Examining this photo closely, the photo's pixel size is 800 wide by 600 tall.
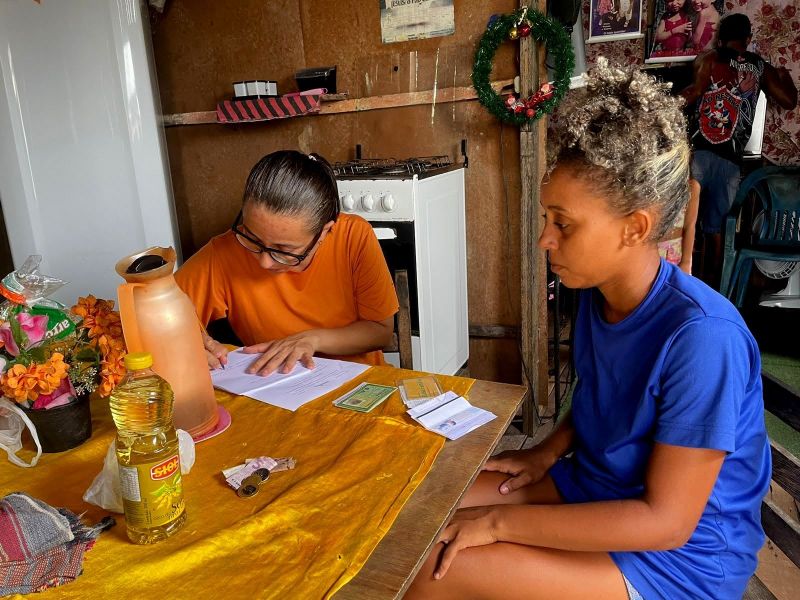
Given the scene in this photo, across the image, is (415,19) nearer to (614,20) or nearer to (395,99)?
(395,99)

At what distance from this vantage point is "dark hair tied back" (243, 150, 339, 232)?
5.21 ft

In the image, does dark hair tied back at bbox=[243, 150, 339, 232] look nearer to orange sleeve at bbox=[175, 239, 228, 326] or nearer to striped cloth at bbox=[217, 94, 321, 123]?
orange sleeve at bbox=[175, 239, 228, 326]

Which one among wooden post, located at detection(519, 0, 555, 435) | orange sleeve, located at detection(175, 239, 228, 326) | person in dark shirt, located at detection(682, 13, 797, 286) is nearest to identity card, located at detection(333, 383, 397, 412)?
orange sleeve, located at detection(175, 239, 228, 326)

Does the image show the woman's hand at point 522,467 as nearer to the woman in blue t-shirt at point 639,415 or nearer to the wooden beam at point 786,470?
the woman in blue t-shirt at point 639,415

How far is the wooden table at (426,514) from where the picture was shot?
0.74 meters

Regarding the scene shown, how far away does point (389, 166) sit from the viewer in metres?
2.87

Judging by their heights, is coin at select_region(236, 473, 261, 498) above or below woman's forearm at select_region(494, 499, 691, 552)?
above

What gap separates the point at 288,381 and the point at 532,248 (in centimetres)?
185

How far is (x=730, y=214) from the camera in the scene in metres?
4.11

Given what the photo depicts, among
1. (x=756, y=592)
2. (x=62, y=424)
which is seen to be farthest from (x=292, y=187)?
(x=756, y=592)

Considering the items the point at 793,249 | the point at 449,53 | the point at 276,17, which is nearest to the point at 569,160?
the point at 449,53

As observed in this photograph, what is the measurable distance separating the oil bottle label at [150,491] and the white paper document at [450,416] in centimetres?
48

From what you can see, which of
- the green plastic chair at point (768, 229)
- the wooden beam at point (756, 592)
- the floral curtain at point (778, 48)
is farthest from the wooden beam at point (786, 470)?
the floral curtain at point (778, 48)

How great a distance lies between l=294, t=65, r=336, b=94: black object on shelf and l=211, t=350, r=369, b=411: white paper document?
2054 millimetres
